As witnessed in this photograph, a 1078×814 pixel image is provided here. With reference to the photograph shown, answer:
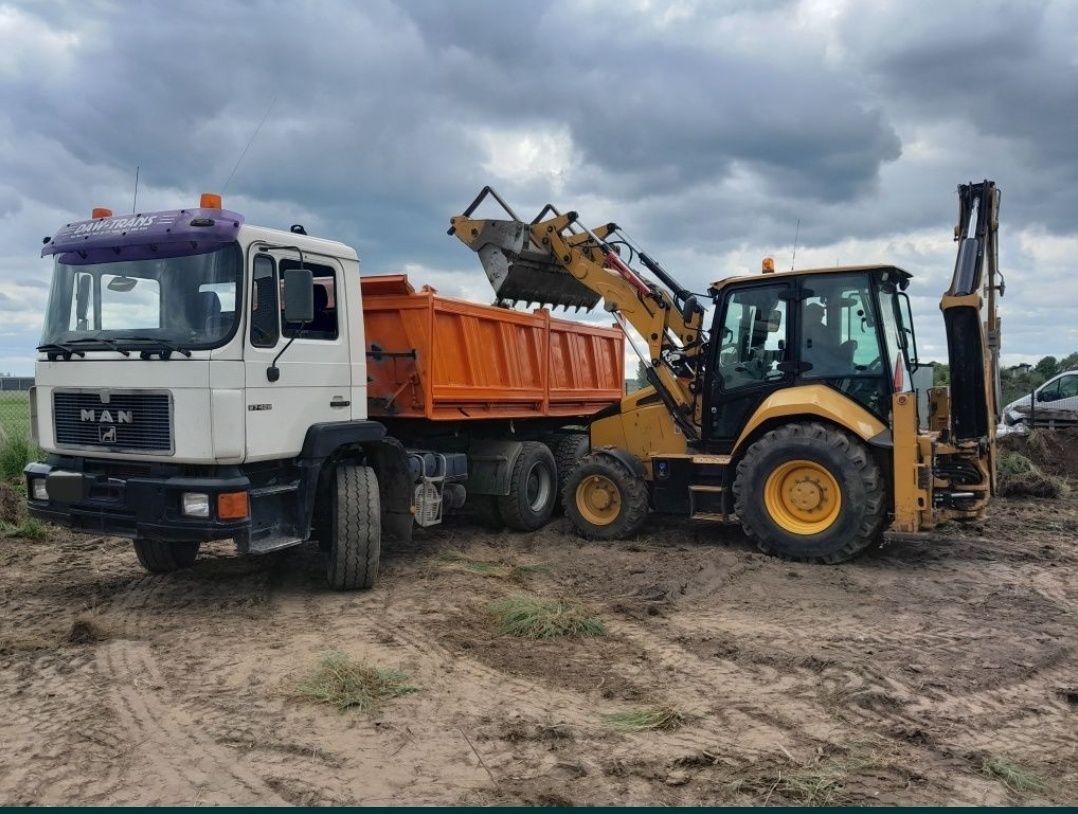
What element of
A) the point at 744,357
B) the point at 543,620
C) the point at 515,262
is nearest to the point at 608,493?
the point at 744,357

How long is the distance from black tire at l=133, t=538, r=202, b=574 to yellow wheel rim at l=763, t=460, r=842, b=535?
5.26 m

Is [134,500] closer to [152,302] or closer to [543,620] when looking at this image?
[152,302]

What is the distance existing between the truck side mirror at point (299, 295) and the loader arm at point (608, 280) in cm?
405

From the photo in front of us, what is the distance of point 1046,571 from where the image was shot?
26.8 ft

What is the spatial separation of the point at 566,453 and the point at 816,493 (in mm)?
3738

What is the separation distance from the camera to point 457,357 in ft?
29.1

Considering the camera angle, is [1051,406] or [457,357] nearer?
[457,357]

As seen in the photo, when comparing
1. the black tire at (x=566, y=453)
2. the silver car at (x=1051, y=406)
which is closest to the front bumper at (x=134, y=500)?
the black tire at (x=566, y=453)

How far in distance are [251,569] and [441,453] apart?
215cm

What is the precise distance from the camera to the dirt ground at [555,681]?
13.3 feet

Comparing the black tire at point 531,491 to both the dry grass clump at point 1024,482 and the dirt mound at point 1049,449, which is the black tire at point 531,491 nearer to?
the dry grass clump at point 1024,482

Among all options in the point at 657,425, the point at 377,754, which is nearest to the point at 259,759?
the point at 377,754

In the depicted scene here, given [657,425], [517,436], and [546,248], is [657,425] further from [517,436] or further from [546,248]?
[546,248]

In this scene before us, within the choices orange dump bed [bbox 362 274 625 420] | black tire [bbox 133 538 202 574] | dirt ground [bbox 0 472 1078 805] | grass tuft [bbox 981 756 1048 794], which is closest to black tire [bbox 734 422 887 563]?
dirt ground [bbox 0 472 1078 805]
